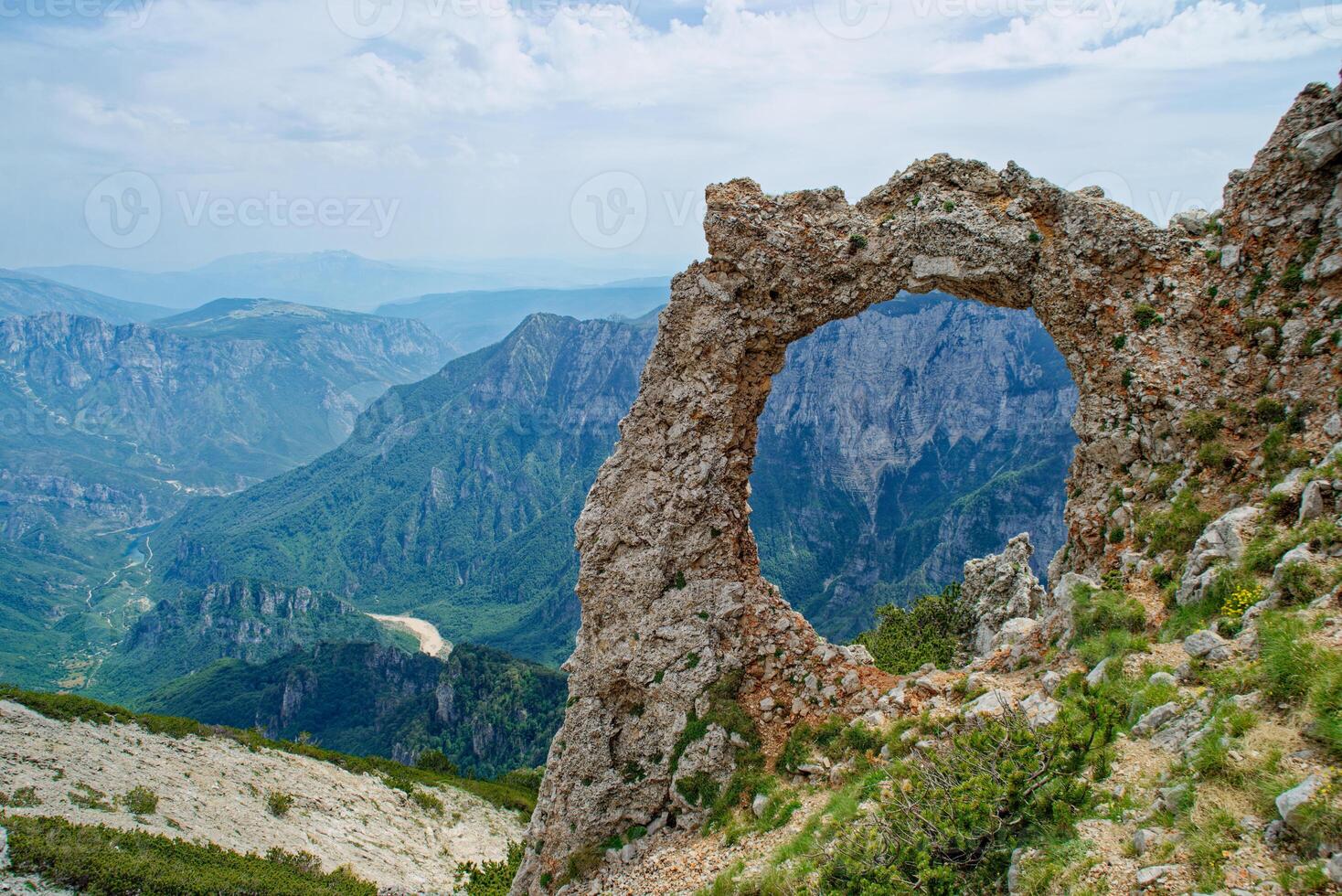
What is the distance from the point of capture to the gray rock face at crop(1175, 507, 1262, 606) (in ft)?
47.7

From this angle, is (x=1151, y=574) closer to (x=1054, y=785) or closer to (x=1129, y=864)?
(x=1054, y=785)

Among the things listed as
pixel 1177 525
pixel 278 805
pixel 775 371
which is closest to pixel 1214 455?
pixel 1177 525

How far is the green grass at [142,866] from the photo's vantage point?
90.5 feet

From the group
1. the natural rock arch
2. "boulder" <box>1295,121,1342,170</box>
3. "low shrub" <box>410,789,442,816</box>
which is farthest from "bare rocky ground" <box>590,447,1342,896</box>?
"low shrub" <box>410,789,442,816</box>

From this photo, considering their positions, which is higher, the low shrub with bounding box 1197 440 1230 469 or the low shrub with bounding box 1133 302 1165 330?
the low shrub with bounding box 1133 302 1165 330

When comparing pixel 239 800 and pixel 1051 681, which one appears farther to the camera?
pixel 239 800

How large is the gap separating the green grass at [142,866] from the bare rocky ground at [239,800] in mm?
2187

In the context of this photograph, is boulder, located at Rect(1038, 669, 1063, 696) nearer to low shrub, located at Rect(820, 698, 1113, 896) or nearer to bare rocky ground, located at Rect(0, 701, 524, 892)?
low shrub, located at Rect(820, 698, 1113, 896)

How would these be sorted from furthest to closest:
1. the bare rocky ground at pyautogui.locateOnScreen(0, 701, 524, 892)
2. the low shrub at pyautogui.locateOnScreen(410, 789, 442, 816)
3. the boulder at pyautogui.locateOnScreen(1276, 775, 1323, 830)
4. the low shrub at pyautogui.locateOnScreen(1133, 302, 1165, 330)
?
1. the low shrub at pyautogui.locateOnScreen(410, 789, 442, 816)
2. the bare rocky ground at pyautogui.locateOnScreen(0, 701, 524, 892)
3. the low shrub at pyautogui.locateOnScreen(1133, 302, 1165, 330)
4. the boulder at pyautogui.locateOnScreen(1276, 775, 1323, 830)

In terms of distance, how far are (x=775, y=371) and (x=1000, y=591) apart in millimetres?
15756

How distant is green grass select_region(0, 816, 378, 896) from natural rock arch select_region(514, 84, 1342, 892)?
1664cm

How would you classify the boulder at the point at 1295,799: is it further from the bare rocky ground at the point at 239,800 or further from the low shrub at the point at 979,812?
the bare rocky ground at the point at 239,800

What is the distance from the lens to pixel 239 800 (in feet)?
133

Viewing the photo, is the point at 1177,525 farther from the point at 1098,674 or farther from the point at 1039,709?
the point at 1039,709
